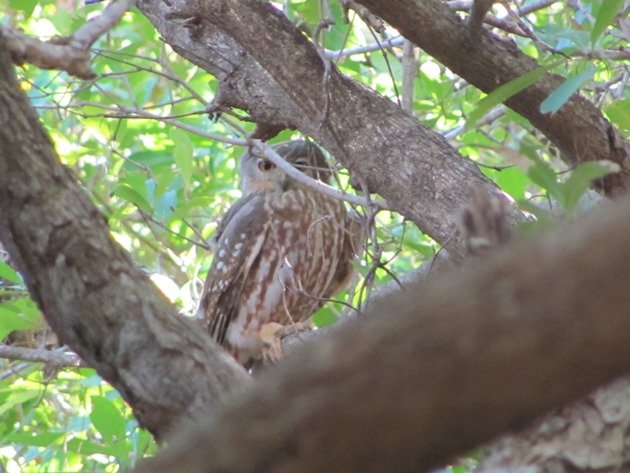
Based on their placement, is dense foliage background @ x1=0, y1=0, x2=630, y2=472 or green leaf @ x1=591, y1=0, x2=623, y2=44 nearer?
green leaf @ x1=591, y1=0, x2=623, y2=44

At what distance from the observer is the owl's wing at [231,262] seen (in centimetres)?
495

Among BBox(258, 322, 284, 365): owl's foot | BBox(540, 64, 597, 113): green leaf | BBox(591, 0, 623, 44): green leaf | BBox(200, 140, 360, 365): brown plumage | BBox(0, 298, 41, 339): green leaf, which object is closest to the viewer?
BBox(540, 64, 597, 113): green leaf

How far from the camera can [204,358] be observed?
5.53 ft

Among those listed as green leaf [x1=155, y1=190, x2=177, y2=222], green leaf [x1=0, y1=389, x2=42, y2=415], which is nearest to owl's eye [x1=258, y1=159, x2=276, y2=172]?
green leaf [x1=155, y1=190, x2=177, y2=222]

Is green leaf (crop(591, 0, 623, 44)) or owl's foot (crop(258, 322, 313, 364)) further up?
green leaf (crop(591, 0, 623, 44))

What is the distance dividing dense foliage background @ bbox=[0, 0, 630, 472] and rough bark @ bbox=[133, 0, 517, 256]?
117 millimetres

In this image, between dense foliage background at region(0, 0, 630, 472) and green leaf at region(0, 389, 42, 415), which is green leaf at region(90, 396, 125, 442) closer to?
dense foliage background at region(0, 0, 630, 472)

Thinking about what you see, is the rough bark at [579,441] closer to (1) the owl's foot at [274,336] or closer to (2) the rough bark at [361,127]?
(2) the rough bark at [361,127]

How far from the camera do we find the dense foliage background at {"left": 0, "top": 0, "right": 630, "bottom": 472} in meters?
3.29

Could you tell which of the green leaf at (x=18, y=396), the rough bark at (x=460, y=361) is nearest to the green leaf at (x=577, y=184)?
the rough bark at (x=460, y=361)

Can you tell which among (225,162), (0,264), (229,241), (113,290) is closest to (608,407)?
(113,290)

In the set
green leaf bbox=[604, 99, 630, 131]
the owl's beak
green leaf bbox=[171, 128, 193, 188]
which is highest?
green leaf bbox=[171, 128, 193, 188]

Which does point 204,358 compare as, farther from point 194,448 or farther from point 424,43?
point 424,43

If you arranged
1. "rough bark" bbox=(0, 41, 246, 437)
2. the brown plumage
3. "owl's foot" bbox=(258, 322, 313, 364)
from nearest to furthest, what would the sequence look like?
"rough bark" bbox=(0, 41, 246, 437) < "owl's foot" bbox=(258, 322, 313, 364) < the brown plumage
